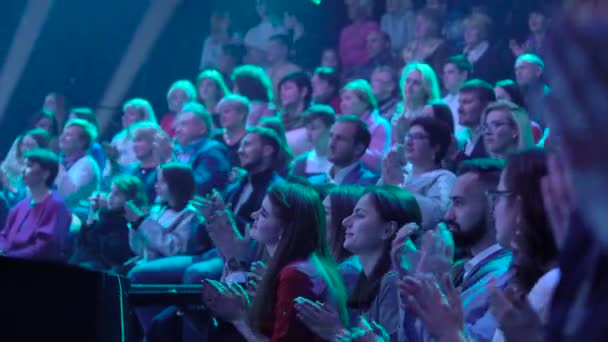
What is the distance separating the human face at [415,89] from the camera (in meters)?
6.12

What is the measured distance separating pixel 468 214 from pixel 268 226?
A: 94 cm

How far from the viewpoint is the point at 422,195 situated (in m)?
4.49

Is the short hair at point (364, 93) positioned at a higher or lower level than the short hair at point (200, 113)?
higher

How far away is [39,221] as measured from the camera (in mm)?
6121

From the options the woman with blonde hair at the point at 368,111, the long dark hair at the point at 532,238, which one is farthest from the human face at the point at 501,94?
the long dark hair at the point at 532,238

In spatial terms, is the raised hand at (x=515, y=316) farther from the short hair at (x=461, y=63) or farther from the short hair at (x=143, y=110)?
the short hair at (x=143, y=110)

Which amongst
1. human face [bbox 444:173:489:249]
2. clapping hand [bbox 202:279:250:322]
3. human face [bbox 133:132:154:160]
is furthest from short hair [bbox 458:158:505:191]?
Result: human face [bbox 133:132:154:160]

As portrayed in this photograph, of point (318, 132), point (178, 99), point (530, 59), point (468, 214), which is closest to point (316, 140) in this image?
point (318, 132)

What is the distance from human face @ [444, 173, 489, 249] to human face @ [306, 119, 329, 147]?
A: 2706 millimetres

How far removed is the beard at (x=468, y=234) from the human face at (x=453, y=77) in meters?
3.18

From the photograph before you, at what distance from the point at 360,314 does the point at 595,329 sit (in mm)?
2578

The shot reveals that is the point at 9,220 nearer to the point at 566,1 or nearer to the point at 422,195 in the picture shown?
the point at 422,195

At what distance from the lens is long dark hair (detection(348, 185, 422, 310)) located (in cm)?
341

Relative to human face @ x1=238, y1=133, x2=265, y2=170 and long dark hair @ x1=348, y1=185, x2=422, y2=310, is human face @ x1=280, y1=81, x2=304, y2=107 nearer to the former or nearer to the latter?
human face @ x1=238, y1=133, x2=265, y2=170
